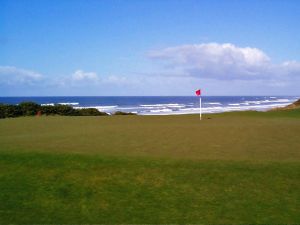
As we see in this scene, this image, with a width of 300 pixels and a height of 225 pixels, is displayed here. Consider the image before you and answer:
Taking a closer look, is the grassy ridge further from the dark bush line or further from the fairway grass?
the dark bush line

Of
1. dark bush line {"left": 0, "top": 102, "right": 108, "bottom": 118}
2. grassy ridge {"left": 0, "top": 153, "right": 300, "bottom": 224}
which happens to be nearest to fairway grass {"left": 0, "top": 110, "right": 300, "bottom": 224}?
grassy ridge {"left": 0, "top": 153, "right": 300, "bottom": 224}

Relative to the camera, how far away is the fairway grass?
7980mm

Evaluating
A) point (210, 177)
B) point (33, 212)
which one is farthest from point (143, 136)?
point (33, 212)

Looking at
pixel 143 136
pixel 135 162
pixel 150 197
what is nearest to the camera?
pixel 150 197

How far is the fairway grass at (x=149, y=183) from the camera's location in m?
7.98

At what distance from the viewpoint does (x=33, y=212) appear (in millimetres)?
8180

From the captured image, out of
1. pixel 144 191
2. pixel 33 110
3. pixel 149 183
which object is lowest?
pixel 144 191

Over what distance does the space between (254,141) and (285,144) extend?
1163mm

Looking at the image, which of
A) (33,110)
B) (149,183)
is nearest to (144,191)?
(149,183)

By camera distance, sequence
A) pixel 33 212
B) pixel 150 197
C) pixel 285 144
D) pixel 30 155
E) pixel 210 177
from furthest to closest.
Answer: pixel 285 144 < pixel 30 155 < pixel 210 177 < pixel 150 197 < pixel 33 212

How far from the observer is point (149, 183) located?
9.49 m

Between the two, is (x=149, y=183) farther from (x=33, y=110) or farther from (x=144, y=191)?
(x=33, y=110)

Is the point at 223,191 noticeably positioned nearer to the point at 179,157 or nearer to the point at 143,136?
the point at 179,157

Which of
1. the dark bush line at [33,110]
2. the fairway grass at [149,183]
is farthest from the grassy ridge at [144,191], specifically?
the dark bush line at [33,110]
